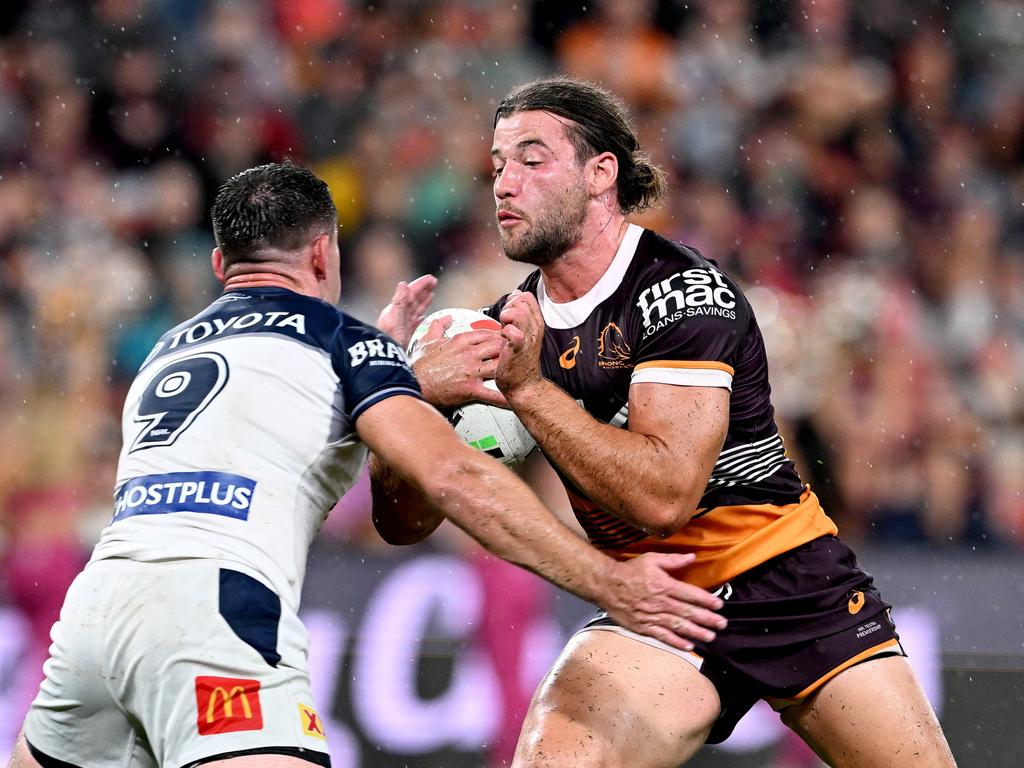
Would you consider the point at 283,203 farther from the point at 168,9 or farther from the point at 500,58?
the point at 168,9

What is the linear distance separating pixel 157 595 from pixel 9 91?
28.1ft

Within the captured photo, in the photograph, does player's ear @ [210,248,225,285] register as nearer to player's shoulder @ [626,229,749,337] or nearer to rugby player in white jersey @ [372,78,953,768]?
rugby player in white jersey @ [372,78,953,768]

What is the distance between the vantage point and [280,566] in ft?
11.9

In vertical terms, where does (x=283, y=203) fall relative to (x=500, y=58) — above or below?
below

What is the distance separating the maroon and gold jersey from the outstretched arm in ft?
2.32

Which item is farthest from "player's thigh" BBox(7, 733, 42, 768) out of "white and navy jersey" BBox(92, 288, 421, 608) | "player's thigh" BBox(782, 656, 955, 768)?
"player's thigh" BBox(782, 656, 955, 768)

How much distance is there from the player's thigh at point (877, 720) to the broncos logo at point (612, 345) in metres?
1.18

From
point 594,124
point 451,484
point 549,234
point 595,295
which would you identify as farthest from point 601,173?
point 451,484

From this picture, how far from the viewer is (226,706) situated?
133 inches

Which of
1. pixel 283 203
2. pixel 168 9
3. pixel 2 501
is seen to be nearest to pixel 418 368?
pixel 283 203

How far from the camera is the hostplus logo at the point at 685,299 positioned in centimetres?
431

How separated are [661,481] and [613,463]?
5.7 inches

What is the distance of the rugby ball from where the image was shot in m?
4.71

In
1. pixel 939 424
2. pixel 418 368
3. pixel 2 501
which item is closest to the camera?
pixel 418 368
